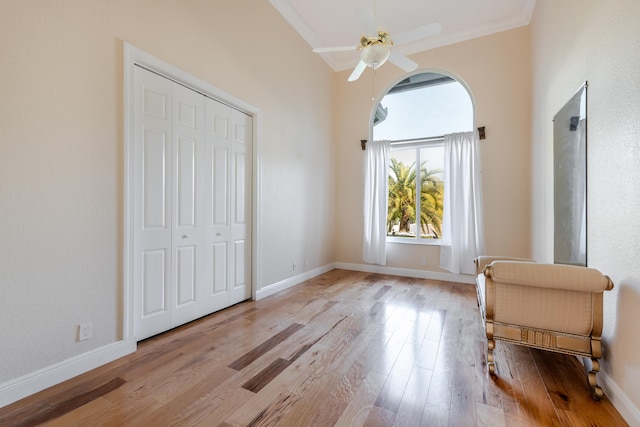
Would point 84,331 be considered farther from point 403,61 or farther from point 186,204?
point 403,61

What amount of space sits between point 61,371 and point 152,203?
1306 mm

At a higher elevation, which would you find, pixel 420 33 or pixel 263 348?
pixel 420 33

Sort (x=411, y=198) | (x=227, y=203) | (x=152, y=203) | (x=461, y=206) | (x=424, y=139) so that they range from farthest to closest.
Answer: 1. (x=411, y=198)
2. (x=424, y=139)
3. (x=461, y=206)
4. (x=227, y=203)
5. (x=152, y=203)

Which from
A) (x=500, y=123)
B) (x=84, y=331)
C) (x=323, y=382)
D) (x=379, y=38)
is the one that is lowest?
(x=323, y=382)

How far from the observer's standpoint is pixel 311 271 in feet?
15.8

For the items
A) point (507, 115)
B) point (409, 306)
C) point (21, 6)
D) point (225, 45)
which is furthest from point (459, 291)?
point (21, 6)

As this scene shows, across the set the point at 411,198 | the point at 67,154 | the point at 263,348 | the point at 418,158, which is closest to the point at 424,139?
the point at 418,158

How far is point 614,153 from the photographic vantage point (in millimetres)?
1730

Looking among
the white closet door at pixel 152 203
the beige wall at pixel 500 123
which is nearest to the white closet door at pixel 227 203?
the white closet door at pixel 152 203

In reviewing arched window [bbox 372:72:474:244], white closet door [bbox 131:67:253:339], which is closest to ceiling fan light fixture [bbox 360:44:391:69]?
white closet door [bbox 131:67:253:339]

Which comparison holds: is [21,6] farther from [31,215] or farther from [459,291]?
[459,291]

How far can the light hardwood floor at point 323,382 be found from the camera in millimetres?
1551

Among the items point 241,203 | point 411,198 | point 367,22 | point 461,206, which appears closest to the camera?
point 367,22

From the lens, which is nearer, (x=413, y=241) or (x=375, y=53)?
(x=375, y=53)
